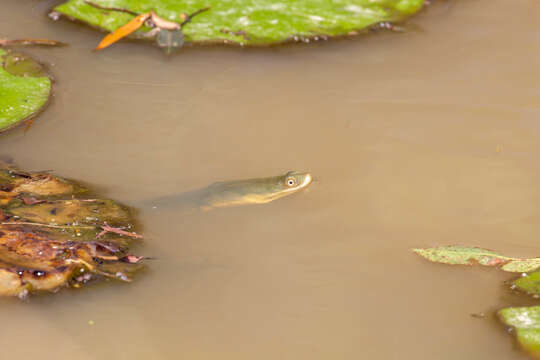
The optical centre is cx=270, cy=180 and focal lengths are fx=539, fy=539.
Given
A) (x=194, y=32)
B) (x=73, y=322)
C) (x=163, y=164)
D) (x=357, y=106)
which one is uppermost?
(x=194, y=32)

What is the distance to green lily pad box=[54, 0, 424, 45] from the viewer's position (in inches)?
184

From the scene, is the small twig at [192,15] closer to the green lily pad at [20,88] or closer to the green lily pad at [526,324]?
the green lily pad at [20,88]

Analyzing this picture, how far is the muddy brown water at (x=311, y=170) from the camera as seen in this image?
270 cm

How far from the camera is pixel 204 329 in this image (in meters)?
2.70

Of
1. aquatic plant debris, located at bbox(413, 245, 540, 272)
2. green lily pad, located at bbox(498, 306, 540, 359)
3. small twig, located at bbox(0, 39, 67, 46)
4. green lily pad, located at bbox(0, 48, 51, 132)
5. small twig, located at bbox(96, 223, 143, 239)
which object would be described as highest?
small twig, located at bbox(0, 39, 67, 46)

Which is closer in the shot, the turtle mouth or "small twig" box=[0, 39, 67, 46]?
the turtle mouth

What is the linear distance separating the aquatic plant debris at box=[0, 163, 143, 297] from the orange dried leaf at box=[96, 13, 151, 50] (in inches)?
64.4

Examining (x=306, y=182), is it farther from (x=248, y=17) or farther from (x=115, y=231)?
(x=248, y=17)

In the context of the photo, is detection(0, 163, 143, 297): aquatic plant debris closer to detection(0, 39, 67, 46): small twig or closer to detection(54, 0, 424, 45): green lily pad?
detection(0, 39, 67, 46): small twig

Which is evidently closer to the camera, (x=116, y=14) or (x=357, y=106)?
(x=357, y=106)

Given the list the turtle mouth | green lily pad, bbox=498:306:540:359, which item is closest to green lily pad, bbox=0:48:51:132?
the turtle mouth

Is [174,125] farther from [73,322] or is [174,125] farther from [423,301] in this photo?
[423,301]

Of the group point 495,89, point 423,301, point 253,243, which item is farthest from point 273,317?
point 495,89

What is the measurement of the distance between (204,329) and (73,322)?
653mm
